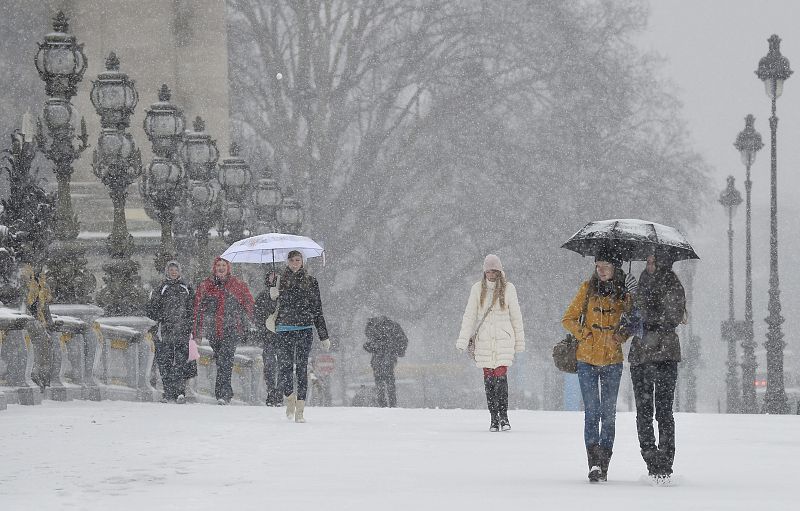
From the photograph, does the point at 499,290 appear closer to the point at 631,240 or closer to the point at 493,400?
the point at 493,400

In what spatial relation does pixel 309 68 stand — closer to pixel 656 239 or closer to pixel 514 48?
pixel 514 48

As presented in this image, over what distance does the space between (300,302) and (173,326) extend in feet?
17.1

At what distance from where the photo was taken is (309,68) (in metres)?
49.6

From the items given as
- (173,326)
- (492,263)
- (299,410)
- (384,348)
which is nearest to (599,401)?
(492,263)

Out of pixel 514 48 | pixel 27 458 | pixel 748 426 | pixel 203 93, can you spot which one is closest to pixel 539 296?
pixel 514 48

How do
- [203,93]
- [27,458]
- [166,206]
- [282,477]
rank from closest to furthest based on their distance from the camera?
[282,477] < [27,458] < [166,206] < [203,93]

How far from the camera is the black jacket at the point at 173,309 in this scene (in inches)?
854

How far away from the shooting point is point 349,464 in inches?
486

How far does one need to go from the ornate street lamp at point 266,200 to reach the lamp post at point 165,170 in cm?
711

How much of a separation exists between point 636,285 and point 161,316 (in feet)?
36.0

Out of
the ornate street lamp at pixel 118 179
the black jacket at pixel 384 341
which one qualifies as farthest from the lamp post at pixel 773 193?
the ornate street lamp at pixel 118 179

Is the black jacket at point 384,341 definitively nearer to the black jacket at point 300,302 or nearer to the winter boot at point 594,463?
the black jacket at point 300,302

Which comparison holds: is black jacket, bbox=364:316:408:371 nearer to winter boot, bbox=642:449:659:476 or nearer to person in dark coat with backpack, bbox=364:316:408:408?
person in dark coat with backpack, bbox=364:316:408:408

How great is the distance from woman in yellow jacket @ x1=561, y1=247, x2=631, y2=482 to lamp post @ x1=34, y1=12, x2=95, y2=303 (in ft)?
40.0
